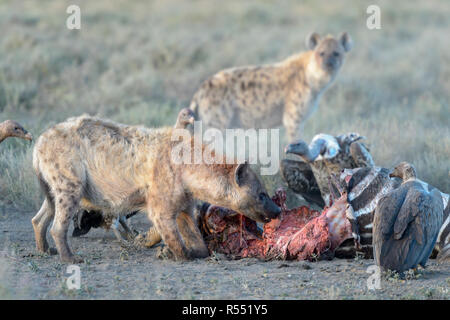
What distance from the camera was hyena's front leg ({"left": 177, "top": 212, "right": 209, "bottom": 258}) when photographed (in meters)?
5.94

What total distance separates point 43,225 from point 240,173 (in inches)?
66.2

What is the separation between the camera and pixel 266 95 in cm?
1010

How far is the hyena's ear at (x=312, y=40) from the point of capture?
10.8 m

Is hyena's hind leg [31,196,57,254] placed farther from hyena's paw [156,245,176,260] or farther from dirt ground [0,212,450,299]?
hyena's paw [156,245,176,260]

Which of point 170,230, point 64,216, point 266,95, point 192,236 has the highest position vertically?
point 266,95

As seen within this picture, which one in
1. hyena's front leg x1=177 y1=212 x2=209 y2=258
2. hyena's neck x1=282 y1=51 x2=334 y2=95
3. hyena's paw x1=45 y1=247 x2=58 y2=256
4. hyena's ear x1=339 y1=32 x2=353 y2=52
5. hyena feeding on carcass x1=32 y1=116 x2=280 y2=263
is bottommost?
hyena's paw x1=45 y1=247 x2=58 y2=256

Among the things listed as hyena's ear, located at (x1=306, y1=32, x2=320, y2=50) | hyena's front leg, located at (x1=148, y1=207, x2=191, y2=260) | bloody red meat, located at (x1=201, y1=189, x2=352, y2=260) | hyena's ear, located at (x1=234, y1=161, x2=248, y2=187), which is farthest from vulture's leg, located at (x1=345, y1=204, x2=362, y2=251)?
hyena's ear, located at (x1=306, y1=32, x2=320, y2=50)

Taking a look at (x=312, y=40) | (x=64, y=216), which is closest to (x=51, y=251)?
(x=64, y=216)

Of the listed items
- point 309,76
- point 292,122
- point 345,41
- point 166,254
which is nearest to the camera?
point 166,254

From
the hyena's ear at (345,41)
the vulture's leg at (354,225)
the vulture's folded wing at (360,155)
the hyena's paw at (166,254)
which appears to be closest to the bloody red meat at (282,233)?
the vulture's leg at (354,225)

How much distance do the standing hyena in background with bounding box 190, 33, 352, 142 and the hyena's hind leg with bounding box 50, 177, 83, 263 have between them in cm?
416

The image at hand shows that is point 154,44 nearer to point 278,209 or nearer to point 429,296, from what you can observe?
point 278,209

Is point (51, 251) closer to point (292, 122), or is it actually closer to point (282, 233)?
point (282, 233)

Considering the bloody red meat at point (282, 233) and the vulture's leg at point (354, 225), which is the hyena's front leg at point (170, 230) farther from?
the vulture's leg at point (354, 225)
